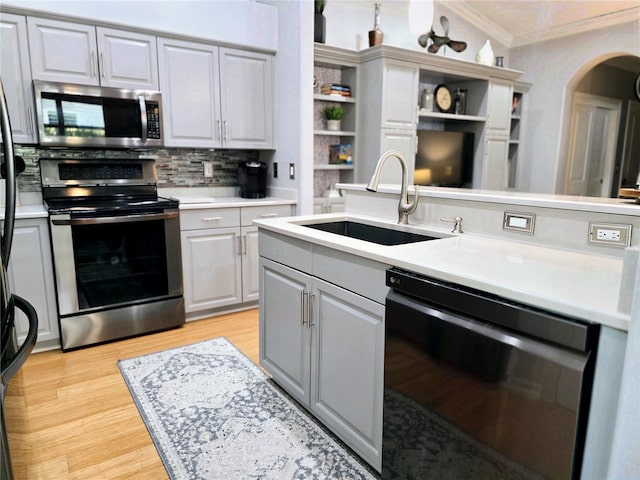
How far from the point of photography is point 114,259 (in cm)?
289

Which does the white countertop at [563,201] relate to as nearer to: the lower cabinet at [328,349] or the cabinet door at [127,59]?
the lower cabinet at [328,349]

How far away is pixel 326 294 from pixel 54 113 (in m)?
2.26

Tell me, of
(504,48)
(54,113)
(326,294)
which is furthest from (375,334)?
(504,48)

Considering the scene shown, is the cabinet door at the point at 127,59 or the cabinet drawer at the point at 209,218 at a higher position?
the cabinet door at the point at 127,59

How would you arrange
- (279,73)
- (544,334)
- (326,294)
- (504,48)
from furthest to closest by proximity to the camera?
(504,48)
(279,73)
(326,294)
(544,334)

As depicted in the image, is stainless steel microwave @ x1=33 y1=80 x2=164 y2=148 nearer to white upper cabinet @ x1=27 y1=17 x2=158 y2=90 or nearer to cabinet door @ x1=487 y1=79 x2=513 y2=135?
white upper cabinet @ x1=27 y1=17 x2=158 y2=90

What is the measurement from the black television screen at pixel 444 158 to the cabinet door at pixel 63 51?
3127mm

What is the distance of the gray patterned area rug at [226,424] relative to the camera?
173 cm

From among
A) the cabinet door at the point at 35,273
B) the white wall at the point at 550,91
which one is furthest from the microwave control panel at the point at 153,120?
the white wall at the point at 550,91

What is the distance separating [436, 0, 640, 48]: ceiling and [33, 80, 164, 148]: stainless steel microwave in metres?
3.95

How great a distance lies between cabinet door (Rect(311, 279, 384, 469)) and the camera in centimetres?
158

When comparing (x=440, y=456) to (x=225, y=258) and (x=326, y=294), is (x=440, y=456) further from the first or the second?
(x=225, y=258)

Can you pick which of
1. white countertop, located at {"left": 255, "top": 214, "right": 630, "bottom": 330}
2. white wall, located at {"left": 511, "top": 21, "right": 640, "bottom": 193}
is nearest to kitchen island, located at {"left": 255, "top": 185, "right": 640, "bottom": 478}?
white countertop, located at {"left": 255, "top": 214, "right": 630, "bottom": 330}

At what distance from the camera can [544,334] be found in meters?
1.01
